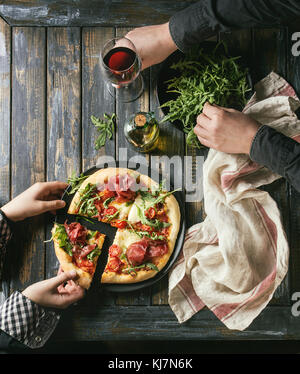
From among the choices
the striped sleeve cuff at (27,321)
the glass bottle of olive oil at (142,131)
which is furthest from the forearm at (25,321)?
the glass bottle of olive oil at (142,131)

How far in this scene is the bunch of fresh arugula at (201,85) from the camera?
5.35ft

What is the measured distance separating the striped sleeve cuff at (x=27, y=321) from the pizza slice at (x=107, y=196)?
475mm

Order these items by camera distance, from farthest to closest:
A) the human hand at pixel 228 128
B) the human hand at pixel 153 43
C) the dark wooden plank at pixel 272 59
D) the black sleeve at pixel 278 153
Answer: the dark wooden plank at pixel 272 59
the human hand at pixel 153 43
the human hand at pixel 228 128
the black sleeve at pixel 278 153

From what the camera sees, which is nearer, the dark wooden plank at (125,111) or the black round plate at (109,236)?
the black round plate at (109,236)

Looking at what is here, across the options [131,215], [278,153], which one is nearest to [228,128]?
[278,153]

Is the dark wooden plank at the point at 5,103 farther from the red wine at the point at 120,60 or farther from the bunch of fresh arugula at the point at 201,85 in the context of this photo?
the bunch of fresh arugula at the point at 201,85

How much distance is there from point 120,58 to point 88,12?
0.42 m

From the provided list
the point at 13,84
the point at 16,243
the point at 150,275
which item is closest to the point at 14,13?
the point at 13,84

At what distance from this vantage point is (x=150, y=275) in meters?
1.65

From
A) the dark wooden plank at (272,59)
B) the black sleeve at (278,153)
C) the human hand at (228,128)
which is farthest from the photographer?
the dark wooden plank at (272,59)

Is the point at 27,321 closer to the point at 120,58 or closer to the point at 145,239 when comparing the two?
the point at 145,239

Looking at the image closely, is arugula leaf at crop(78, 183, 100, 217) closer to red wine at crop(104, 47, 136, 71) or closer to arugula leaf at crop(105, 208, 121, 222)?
arugula leaf at crop(105, 208, 121, 222)

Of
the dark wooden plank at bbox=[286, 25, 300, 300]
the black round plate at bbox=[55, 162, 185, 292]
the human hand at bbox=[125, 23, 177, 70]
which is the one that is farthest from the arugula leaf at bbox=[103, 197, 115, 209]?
the dark wooden plank at bbox=[286, 25, 300, 300]

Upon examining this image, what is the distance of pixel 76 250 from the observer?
1683 millimetres
